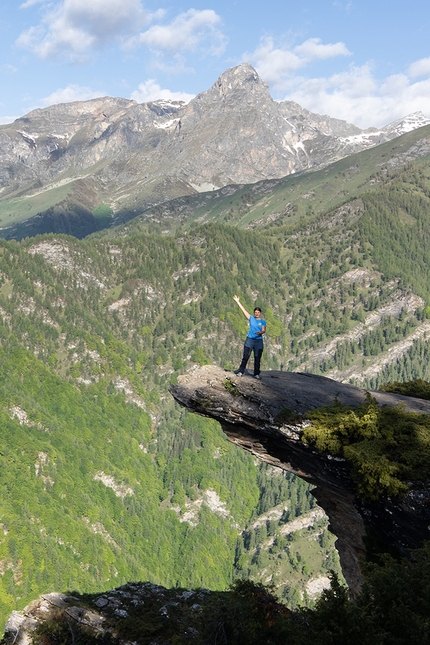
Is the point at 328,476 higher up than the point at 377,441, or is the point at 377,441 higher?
the point at 377,441

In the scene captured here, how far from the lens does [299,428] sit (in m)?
32.9

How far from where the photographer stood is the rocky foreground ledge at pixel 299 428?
31172mm

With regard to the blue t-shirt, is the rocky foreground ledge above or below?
below

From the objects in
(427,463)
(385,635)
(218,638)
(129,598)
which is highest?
(427,463)

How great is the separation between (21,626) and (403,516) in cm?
2842

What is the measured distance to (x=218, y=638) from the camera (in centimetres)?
2616

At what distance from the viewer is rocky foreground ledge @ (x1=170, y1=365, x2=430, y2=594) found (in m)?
31.2

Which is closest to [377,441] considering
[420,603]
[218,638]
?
[420,603]

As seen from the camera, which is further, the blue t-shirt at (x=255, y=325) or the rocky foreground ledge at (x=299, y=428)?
the blue t-shirt at (x=255, y=325)

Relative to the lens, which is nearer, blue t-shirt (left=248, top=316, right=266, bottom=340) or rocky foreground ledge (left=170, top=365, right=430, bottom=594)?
rocky foreground ledge (left=170, top=365, right=430, bottom=594)

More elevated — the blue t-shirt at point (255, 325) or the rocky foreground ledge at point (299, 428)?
the blue t-shirt at point (255, 325)

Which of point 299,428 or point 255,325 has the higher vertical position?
point 255,325

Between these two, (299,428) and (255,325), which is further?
(255,325)

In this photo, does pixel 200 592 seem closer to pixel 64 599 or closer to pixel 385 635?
pixel 64 599
